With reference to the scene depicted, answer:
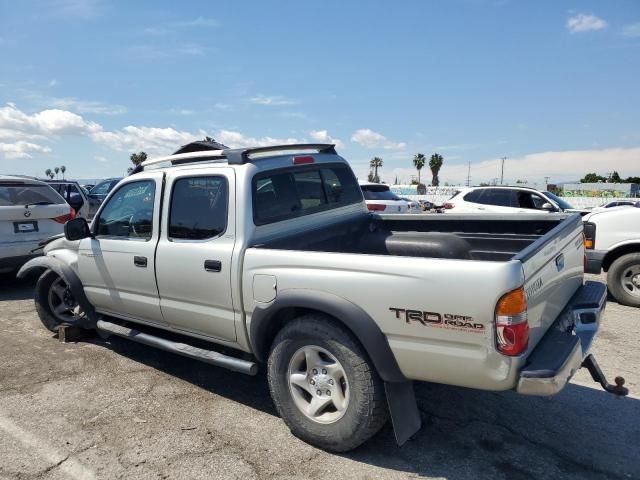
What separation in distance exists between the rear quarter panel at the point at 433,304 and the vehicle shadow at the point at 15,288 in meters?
6.29

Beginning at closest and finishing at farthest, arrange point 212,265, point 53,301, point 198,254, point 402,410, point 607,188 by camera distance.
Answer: point 402,410
point 212,265
point 198,254
point 53,301
point 607,188

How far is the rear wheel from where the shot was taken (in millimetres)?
5336

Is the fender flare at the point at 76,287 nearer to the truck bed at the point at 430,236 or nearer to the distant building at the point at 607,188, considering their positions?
the truck bed at the point at 430,236

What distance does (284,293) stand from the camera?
3.04 meters

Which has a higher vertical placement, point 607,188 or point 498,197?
point 498,197

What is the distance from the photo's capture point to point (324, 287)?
288 cm

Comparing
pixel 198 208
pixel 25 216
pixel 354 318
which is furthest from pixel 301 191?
pixel 25 216

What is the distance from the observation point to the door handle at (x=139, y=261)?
4008 millimetres

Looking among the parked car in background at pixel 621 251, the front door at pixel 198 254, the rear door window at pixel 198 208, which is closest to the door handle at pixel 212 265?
the front door at pixel 198 254

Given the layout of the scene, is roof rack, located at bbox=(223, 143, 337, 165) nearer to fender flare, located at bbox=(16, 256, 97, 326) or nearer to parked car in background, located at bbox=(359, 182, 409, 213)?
fender flare, located at bbox=(16, 256, 97, 326)

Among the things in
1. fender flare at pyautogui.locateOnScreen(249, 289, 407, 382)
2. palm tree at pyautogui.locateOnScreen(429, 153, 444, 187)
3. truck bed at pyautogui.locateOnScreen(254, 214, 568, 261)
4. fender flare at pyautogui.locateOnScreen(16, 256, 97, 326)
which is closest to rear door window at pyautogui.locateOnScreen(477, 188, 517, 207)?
truck bed at pyautogui.locateOnScreen(254, 214, 568, 261)

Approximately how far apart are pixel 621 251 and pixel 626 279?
0.38 metres

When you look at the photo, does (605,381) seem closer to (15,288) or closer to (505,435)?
(505,435)

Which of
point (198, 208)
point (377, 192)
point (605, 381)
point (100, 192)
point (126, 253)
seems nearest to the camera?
point (605, 381)
